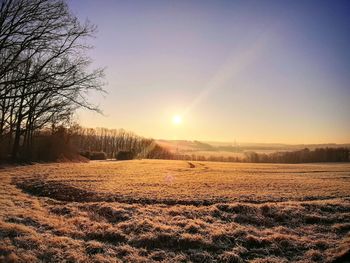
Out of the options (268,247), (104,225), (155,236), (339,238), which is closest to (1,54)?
(104,225)

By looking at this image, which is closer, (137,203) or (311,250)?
(311,250)

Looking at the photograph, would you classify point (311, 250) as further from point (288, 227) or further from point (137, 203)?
point (137, 203)

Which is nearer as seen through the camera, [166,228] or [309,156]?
[166,228]

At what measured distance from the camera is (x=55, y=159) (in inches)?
2036

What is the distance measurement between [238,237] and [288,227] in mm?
2982

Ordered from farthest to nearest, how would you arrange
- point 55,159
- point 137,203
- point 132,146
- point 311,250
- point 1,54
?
1. point 132,146
2. point 55,159
3. point 137,203
4. point 1,54
5. point 311,250

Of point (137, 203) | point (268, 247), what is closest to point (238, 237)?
point (268, 247)

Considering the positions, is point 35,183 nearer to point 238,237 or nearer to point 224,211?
point 224,211

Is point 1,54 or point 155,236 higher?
point 1,54

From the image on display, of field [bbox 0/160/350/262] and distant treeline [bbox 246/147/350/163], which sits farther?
distant treeline [bbox 246/147/350/163]

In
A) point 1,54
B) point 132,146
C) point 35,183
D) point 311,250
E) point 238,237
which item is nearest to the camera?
point 311,250

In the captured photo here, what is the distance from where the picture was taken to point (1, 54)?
48.0 feet

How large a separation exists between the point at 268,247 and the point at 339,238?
3.06 meters

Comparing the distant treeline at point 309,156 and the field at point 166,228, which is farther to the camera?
the distant treeline at point 309,156
